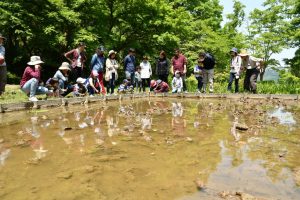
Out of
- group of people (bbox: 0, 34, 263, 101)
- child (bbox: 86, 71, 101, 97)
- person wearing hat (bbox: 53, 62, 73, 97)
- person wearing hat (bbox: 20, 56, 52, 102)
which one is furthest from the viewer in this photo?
child (bbox: 86, 71, 101, 97)

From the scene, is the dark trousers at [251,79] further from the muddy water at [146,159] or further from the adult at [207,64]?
the muddy water at [146,159]

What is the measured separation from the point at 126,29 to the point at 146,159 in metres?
24.9

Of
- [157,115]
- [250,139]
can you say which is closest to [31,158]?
[250,139]

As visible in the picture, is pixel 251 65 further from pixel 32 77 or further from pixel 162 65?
pixel 32 77

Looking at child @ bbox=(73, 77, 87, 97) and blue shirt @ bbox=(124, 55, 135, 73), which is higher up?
blue shirt @ bbox=(124, 55, 135, 73)

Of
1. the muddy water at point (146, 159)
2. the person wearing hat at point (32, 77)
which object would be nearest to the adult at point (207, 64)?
the person wearing hat at point (32, 77)

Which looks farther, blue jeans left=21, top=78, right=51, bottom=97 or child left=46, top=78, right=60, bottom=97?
child left=46, top=78, right=60, bottom=97

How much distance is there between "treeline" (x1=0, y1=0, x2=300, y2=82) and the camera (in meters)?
22.8

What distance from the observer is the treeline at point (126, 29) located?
2275cm

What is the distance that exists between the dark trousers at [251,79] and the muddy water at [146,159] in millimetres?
6428

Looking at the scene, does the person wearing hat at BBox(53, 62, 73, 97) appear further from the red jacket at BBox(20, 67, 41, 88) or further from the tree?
the tree

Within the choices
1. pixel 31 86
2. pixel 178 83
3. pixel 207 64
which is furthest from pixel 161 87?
pixel 31 86

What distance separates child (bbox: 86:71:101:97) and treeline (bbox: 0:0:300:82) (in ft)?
32.2

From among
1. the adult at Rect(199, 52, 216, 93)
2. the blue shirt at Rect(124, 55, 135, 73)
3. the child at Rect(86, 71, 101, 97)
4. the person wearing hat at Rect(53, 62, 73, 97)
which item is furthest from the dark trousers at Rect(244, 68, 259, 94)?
the person wearing hat at Rect(53, 62, 73, 97)
